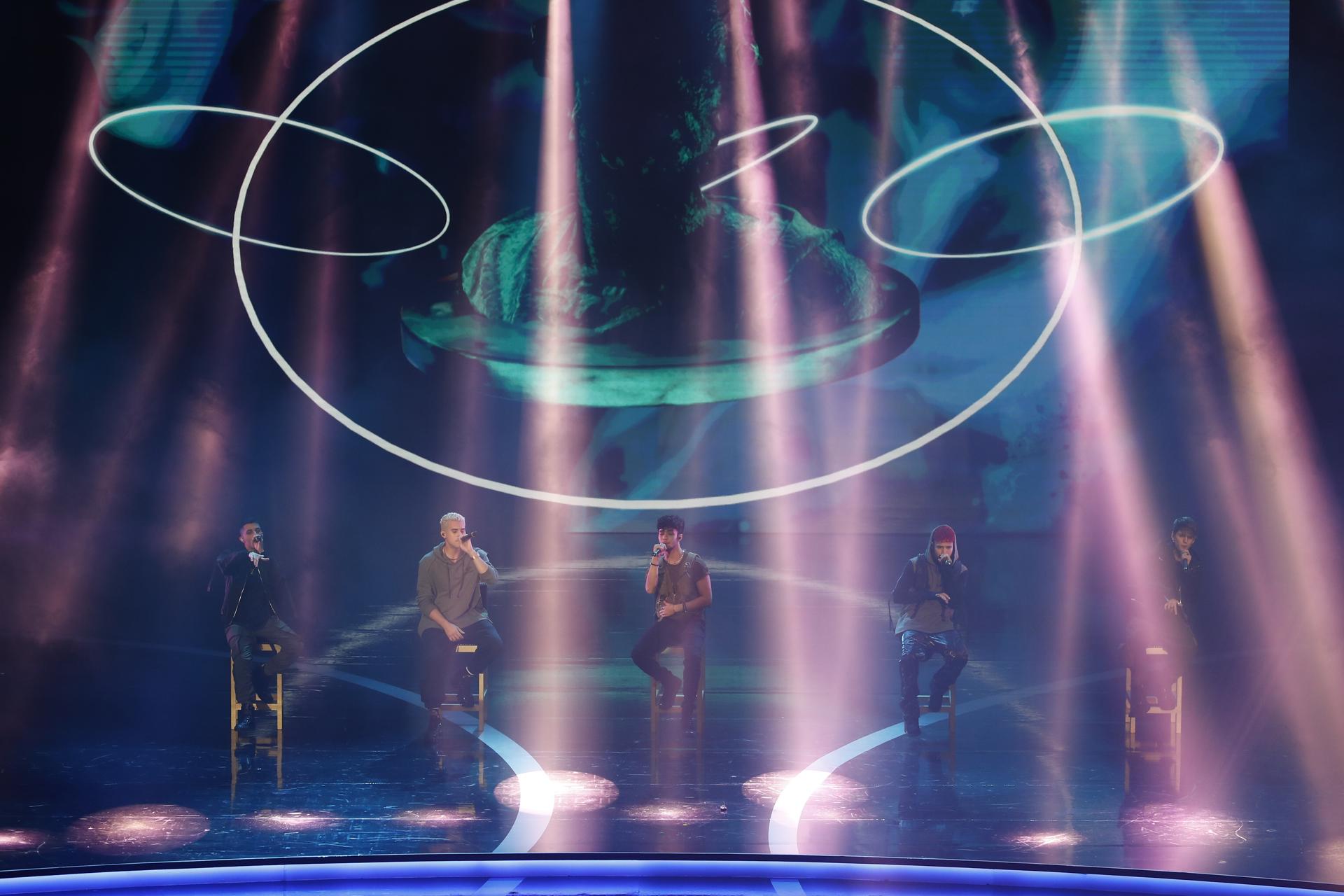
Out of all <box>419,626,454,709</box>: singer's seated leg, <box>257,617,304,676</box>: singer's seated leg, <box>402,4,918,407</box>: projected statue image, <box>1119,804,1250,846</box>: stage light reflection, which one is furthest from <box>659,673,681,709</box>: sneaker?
<box>402,4,918,407</box>: projected statue image

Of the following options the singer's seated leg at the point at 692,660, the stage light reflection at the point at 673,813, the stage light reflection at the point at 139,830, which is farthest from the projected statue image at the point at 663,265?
the stage light reflection at the point at 139,830

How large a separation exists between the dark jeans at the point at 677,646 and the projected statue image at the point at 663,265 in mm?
2301

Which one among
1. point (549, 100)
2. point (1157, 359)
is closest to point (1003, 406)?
point (1157, 359)

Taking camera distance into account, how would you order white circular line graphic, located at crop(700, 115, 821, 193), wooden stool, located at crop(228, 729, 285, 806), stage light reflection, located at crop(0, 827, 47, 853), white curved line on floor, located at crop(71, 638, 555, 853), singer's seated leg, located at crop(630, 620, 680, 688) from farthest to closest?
1. white circular line graphic, located at crop(700, 115, 821, 193)
2. singer's seated leg, located at crop(630, 620, 680, 688)
3. wooden stool, located at crop(228, 729, 285, 806)
4. white curved line on floor, located at crop(71, 638, 555, 853)
5. stage light reflection, located at crop(0, 827, 47, 853)

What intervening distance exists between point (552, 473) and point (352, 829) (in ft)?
12.5

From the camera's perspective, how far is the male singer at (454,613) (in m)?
6.14

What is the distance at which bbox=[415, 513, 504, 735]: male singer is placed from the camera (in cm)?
614

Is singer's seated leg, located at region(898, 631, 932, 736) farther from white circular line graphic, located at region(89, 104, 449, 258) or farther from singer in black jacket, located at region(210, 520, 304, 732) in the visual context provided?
white circular line graphic, located at region(89, 104, 449, 258)

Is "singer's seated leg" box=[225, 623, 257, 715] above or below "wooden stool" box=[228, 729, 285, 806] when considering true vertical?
above

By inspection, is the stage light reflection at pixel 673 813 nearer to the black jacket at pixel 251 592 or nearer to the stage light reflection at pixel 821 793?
the stage light reflection at pixel 821 793

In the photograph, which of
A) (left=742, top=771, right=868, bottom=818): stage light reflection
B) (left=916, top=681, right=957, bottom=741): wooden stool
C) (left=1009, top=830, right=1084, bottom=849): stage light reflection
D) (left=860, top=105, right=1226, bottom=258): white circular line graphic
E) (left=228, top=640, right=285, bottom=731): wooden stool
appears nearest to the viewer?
(left=1009, top=830, right=1084, bottom=849): stage light reflection

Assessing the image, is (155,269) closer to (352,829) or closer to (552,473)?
(552,473)

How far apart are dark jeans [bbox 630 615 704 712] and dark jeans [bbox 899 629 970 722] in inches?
38.9

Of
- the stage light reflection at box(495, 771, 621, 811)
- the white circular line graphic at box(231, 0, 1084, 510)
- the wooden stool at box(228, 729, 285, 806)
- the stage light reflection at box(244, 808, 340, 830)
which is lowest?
the stage light reflection at box(244, 808, 340, 830)
